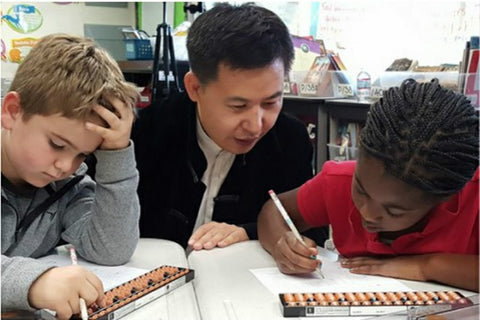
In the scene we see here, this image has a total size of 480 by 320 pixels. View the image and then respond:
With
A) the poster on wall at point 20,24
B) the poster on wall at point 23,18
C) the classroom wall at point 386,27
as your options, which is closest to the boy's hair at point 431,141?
the classroom wall at point 386,27

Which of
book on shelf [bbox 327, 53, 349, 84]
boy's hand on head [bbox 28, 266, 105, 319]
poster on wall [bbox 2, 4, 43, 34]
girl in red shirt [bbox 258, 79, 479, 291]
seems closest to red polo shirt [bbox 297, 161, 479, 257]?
girl in red shirt [bbox 258, 79, 479, 291]

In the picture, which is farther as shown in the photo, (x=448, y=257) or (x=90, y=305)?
(x=448, y=257)

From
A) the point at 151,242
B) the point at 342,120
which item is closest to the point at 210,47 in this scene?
the point at 151,242

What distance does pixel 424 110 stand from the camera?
2.53 ft

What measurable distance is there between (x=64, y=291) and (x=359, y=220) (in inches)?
22.2

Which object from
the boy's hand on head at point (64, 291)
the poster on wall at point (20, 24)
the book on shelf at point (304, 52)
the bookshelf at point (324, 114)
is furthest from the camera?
the poster on wall at point (20, 24)

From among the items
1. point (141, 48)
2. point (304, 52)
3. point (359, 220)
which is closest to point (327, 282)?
point (359, 220)

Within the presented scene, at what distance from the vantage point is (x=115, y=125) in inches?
34.4

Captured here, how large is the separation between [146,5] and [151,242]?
2.85m

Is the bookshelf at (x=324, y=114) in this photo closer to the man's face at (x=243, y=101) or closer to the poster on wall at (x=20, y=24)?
the man's face at (x=243, y=101)

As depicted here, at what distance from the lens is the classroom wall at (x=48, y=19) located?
310 cm

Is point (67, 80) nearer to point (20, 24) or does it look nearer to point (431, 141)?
point (431, 141)

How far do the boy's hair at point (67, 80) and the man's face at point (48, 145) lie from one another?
18mm

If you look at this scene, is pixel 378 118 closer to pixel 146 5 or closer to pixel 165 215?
pixel 165 215
